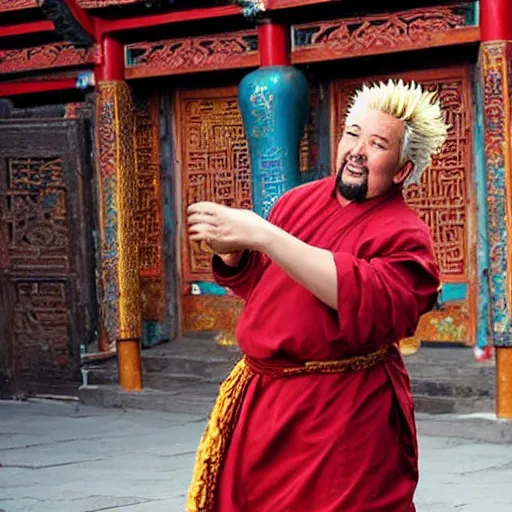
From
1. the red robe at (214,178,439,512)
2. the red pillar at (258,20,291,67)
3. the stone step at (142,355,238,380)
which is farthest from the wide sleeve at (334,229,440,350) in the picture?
the stone step at (142,355,238,380)

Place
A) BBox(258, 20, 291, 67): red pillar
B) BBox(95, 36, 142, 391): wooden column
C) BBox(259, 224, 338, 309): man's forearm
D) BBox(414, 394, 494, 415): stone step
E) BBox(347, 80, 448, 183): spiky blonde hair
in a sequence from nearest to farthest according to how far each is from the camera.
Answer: BBox(259, 224, 338, 309): man's forearm < BBox(347, 80, 448, 183): spiky blonde hair < BBox(414, 394, 494, 415): stone step < BBox(258, 20, 291, 67): red pillar < BBox(95, 36, 142, 391): wooden column

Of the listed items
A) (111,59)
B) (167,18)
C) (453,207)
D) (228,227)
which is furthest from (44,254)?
(228,227)

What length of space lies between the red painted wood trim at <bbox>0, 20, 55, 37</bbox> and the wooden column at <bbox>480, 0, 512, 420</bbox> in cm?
305

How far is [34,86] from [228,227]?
6829 mm

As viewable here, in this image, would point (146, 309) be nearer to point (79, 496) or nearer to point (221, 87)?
point (221, 87)

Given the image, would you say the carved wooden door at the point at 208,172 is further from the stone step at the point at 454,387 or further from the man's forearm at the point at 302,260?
the man's forearm at the point at 302,260

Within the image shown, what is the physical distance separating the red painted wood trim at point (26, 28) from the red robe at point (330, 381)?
6.02m

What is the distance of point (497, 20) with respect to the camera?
7.50m

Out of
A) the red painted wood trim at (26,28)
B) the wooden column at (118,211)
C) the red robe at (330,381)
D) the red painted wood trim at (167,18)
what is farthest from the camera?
the red painted wood trim at (26,28)

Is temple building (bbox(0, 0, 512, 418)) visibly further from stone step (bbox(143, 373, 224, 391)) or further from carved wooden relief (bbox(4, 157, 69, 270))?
stone step (bbox(143, 373, 224, 391))

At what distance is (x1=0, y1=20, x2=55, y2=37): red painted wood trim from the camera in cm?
938

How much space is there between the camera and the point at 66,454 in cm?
760

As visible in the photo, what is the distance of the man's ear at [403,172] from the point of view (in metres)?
3.55

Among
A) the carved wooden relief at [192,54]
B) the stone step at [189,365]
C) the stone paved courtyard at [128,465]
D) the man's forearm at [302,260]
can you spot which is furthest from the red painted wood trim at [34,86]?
the man's forearm at [302,260]
